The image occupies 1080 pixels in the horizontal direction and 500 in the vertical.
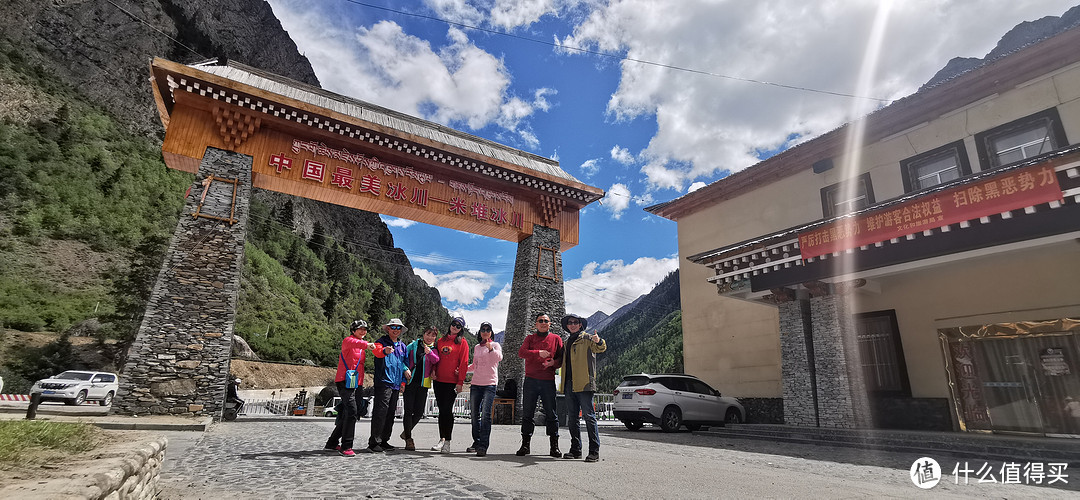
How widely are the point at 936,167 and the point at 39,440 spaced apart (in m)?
16.6

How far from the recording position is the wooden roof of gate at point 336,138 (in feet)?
37.4

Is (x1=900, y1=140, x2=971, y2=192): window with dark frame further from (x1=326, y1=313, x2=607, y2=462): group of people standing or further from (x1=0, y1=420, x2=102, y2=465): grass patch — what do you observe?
(x1=0, y1=420, x2=102, y2=465): grass patch

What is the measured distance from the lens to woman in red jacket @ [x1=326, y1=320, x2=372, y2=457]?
20.3 feet

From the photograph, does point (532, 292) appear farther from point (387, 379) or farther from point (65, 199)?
point (65, 199)

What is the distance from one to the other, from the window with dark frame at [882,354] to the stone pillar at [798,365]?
2.30m

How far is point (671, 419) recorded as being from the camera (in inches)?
475

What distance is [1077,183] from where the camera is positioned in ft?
23.8

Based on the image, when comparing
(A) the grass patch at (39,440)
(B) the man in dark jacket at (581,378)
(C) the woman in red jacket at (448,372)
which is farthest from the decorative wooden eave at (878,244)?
(A) the grass patch at (39,440)

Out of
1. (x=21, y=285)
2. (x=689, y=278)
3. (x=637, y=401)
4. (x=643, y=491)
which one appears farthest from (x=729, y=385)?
(x=21, y=285)

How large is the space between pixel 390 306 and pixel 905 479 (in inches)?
3027

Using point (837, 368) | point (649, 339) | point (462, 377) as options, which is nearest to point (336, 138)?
point (462, 377)

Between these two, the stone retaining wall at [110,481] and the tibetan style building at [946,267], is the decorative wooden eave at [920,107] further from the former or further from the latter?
the stone retaining wall at [110,481]

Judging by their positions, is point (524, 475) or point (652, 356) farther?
point (652, 356)

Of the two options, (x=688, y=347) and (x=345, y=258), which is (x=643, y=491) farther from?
(x=345, y=258)
